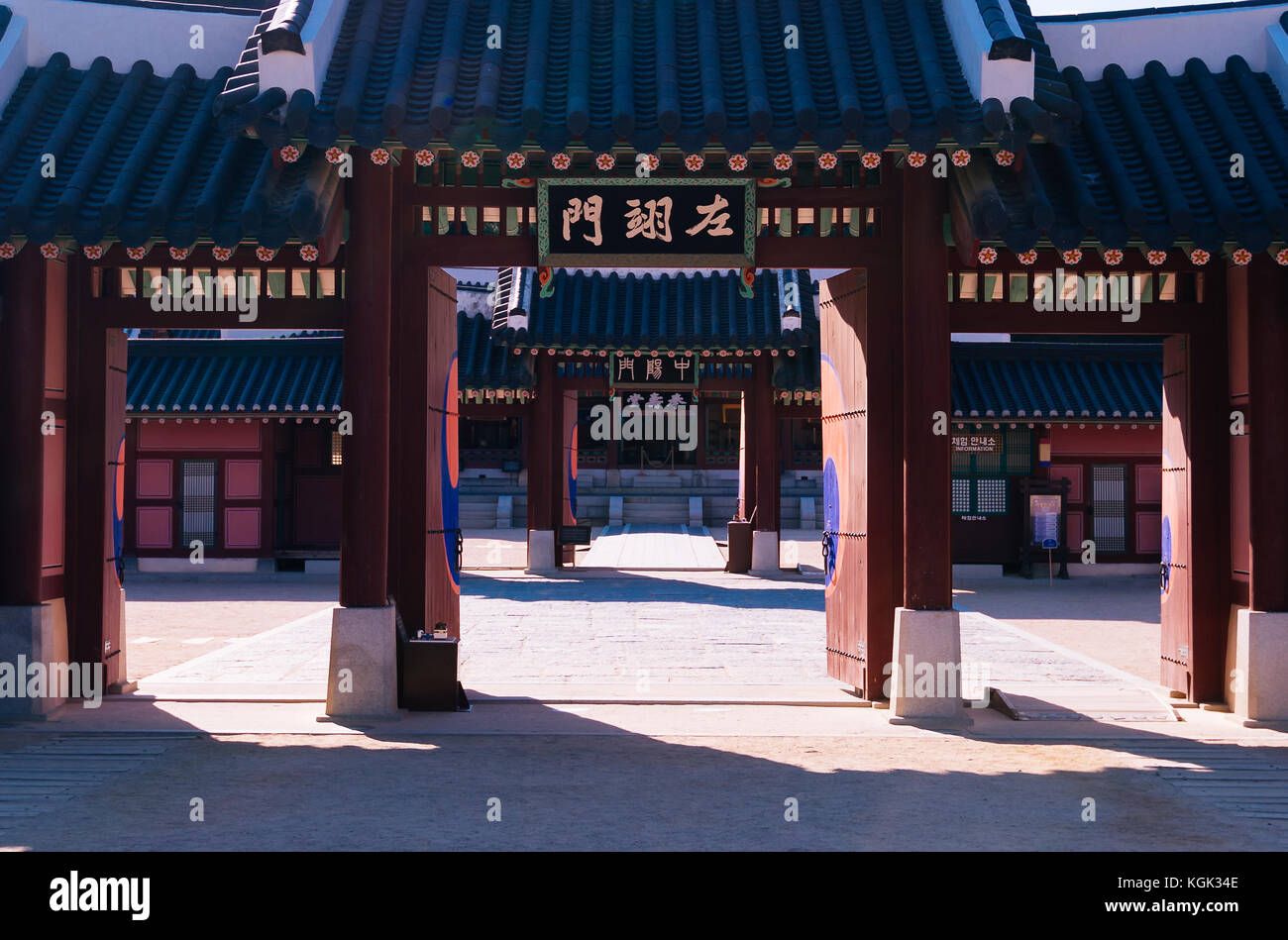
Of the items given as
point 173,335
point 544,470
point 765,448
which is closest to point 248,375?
point 173,335

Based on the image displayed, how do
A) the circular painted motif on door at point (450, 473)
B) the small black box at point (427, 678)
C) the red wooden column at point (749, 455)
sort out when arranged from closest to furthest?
the small black box at point (427, 678), the circular painted motif on door at point (450, 473), the red wooden column at point (749, 455)

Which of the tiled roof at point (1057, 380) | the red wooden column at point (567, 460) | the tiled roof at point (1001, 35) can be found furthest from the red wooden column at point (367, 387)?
the red wooden column at point (567, 460)

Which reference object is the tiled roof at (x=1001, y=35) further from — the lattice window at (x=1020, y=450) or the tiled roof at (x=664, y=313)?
the lattice window at (x=1020, y=450)

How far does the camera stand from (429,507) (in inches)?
376

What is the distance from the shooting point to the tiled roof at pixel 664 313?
72.1 ft

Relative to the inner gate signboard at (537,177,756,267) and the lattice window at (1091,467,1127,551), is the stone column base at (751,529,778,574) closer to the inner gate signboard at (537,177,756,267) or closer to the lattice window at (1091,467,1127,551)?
the lattice window at (1091,467,1127,551)

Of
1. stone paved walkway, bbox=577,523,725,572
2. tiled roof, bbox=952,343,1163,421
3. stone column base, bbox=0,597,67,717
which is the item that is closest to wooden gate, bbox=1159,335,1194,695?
stone column base, bbox=0,597,67,717

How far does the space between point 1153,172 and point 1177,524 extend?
3058 mm

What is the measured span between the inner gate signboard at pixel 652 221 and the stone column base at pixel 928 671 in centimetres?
310

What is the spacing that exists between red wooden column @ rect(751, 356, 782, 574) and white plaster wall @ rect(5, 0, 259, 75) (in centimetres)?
1505

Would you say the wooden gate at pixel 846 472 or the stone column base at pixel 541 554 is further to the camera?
the stone column base at pixel 541 554

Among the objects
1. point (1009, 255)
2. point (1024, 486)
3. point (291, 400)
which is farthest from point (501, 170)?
point (1024, 486)

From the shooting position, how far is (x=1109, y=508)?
2245 cm

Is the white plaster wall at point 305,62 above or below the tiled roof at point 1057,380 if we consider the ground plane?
above
